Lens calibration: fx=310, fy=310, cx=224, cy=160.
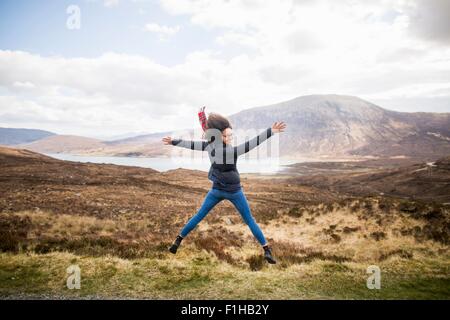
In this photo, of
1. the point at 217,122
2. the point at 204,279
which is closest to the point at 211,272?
the point at 204,279

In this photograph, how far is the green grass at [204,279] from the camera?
513cm

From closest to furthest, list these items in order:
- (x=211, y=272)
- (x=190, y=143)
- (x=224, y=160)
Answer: (x=224, y=160)
(x=211, y=272)
(x=190, y=143)

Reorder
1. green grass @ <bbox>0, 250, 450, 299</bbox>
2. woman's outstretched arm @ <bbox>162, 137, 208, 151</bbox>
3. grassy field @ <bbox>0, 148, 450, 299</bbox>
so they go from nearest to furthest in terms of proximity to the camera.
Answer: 1. green grass @ <bbox>0, 250, 450, 299</bbox>
2. grassy field @ <bbox>0, 148, 450, 299</bbox>
3. woman's outstretched arm @ <bbox>162, 137, 208, 151</bbox>

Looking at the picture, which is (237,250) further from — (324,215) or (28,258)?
(324,215)

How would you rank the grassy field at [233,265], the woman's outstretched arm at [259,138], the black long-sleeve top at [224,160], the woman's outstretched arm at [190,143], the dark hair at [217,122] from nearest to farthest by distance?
the grassy field at [233,265] < the woman's outstretched arm at [259,138] < the black long-sleeve top at [224,160] < the dark hair at [217,122] < the woman's outstretched arm at [190,143]

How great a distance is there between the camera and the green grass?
513 centimetres

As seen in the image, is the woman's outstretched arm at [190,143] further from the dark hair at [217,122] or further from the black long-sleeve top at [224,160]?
the dark hair at [217,122]

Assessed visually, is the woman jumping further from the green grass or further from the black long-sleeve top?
the green grass

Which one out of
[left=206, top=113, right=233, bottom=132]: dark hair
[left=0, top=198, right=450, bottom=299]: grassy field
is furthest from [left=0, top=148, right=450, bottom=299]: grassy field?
[left=206, top=113, right=233, bottom=132]: dark hair

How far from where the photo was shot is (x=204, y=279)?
5777 mm

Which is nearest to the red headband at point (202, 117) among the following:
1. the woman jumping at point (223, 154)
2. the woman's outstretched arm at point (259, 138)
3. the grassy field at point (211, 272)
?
the woman jumping at point (223, 154)

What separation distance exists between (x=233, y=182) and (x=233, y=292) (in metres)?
1.99

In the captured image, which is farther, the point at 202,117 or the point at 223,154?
the point at 202,117

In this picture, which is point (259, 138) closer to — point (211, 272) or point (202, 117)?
point (202, 117)
